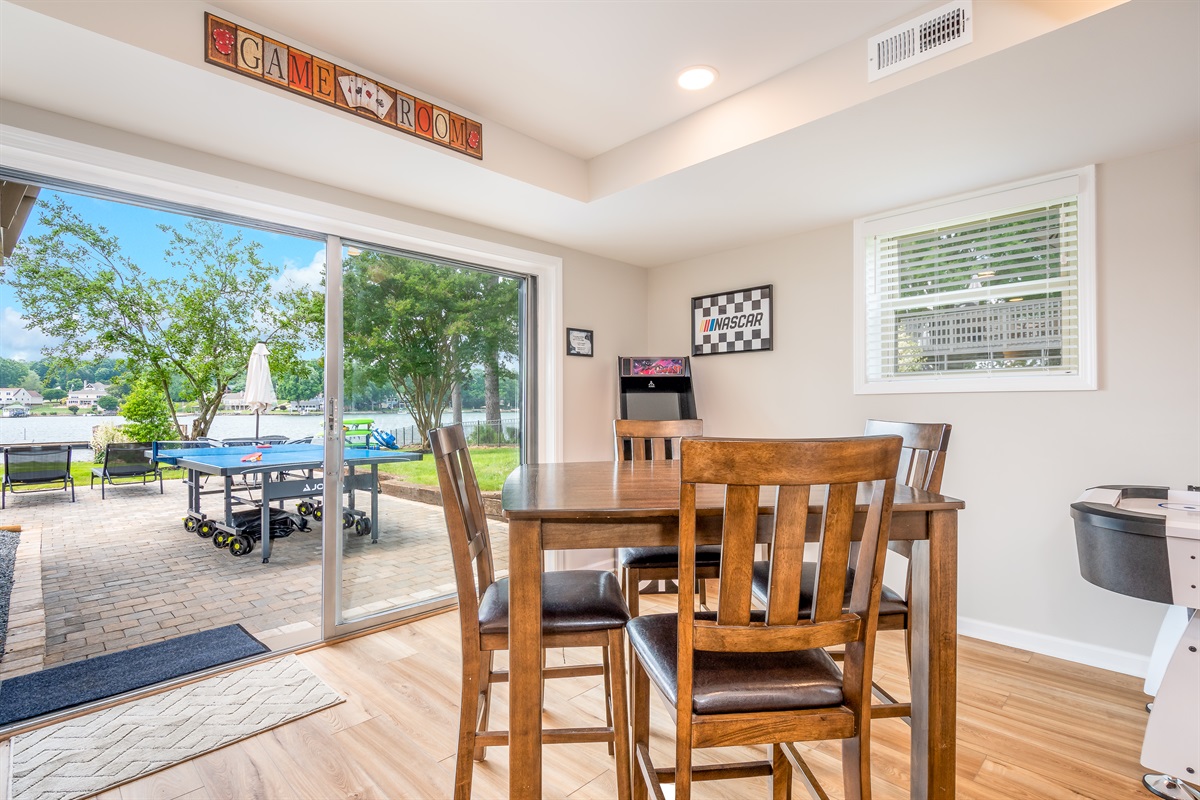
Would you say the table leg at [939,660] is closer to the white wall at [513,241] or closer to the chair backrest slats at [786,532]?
the chair backrest slats at [786,532]

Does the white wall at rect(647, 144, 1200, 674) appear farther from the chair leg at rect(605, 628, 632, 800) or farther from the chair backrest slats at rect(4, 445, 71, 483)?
the chair backrest slats at rect(4, 445, 71, 483)

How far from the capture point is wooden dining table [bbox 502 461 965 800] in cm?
130

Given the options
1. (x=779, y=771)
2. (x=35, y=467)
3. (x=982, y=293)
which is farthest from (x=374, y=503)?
(x=982, y=293)

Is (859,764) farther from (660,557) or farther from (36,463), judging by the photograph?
(36,463)

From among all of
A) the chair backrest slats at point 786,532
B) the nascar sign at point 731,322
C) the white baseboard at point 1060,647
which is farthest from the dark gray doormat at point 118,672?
the white baseboard at point 1060,647

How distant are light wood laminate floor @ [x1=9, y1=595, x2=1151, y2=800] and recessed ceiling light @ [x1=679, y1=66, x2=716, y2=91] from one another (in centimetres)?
257

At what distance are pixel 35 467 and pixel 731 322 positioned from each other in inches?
147

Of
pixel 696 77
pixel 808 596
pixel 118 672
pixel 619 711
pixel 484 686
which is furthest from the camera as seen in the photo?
pixel 118 672

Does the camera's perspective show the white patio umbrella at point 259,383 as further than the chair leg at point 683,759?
Yes

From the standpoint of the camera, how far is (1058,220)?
2729 mm

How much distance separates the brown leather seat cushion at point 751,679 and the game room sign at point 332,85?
2.20m

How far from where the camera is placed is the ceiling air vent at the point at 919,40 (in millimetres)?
1851

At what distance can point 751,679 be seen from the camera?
1.18m

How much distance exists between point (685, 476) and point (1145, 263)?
277cm
